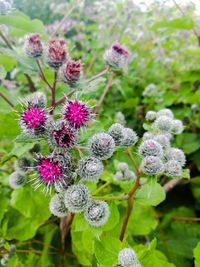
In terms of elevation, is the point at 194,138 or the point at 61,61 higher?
the point at 61,61

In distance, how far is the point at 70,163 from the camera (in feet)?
→ 3.36

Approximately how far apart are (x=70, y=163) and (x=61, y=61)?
71 centimetres

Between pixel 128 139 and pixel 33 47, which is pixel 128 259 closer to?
pixel 128 139

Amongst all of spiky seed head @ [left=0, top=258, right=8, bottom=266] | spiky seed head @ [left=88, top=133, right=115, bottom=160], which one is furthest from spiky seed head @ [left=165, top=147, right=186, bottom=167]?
spiky seed head @ [left=0, top=258, right=8, bottom=266]

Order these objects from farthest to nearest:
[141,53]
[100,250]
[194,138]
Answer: [141,53]
[194,138]
[100,250]

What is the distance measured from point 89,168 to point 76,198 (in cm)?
15

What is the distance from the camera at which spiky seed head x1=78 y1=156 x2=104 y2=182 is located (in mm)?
1009

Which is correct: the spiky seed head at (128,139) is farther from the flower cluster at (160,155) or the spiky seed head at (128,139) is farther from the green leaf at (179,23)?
the green leaf at (179,23)

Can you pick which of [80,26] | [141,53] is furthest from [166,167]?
[141,53]

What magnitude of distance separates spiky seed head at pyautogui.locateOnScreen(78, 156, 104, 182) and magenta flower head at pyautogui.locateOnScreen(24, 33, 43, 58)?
2.85 ft

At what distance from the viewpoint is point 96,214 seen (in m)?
1.00

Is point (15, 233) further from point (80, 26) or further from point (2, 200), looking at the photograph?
point (80, 26)

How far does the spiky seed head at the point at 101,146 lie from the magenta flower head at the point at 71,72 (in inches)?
18.7

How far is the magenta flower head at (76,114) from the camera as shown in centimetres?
101
